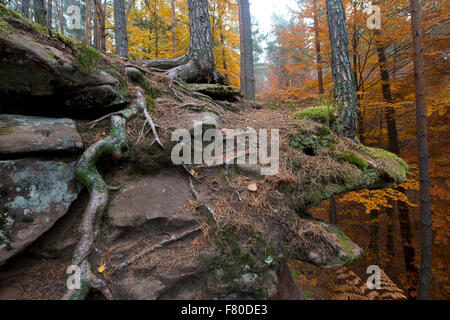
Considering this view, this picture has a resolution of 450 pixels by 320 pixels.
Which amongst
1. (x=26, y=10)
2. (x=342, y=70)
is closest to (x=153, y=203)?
(x=342, y=70)

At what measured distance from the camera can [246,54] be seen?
8.84m

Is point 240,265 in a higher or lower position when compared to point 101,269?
lower

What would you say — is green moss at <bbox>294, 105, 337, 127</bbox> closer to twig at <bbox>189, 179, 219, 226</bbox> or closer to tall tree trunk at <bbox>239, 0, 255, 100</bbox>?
twig at <bbox>189, 179, 219, 226</bbox>

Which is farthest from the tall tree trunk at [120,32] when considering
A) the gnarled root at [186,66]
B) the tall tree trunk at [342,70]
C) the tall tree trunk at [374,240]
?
the tall tree trunk at [374,240]

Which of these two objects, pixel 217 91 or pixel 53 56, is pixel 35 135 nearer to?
pixel 53 56

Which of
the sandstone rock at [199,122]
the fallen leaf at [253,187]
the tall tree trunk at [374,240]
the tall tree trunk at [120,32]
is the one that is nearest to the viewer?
the fallen leaf at [253,187]

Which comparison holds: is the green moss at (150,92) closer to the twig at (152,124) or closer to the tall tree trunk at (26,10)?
the twig at (152,124)

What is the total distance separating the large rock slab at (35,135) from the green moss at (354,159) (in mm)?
4412

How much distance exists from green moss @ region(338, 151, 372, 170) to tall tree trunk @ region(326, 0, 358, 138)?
1126mm

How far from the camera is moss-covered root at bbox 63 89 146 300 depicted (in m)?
1.80

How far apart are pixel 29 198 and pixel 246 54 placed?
918cm

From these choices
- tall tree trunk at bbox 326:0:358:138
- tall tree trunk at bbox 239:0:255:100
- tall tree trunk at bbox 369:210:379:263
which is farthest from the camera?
tall tree trunk at bbox 239:0:255:100

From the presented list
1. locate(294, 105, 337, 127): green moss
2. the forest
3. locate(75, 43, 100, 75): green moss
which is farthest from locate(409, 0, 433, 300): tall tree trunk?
locate(75, 43, 100, 75): green moss

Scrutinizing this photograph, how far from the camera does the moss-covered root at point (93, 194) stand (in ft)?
5.89
